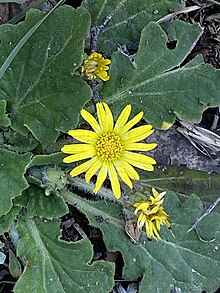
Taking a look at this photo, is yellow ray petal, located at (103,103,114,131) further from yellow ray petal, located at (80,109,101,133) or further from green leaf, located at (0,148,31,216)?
green leaf, located at (0,148,31,216)

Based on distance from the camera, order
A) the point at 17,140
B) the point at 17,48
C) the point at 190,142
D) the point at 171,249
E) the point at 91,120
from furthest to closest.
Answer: the point at 190,142 < the point at 171,249 < the point at 17,140 < the point at 91,120 < the point at 17,48

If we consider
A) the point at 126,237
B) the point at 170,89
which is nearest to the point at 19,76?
the point at 170,89

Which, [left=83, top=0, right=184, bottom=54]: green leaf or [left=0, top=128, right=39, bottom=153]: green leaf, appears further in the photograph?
[left=83, top=0, right=184, bottom=54]: green leaf

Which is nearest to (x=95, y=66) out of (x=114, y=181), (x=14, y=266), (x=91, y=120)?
(x=91, y=120)

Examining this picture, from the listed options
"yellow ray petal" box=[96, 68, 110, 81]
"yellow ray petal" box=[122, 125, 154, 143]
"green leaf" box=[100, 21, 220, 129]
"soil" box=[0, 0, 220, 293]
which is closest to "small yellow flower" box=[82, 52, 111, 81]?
"yellow ray petal" box=[96, 68, 110, 81]

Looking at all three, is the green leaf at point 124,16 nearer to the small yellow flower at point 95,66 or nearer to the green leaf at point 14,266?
the small yellow flower at point 95,66

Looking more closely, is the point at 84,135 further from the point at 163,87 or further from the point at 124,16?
the point at 124,16

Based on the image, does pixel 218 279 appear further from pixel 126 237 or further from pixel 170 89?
pixel 170 89
